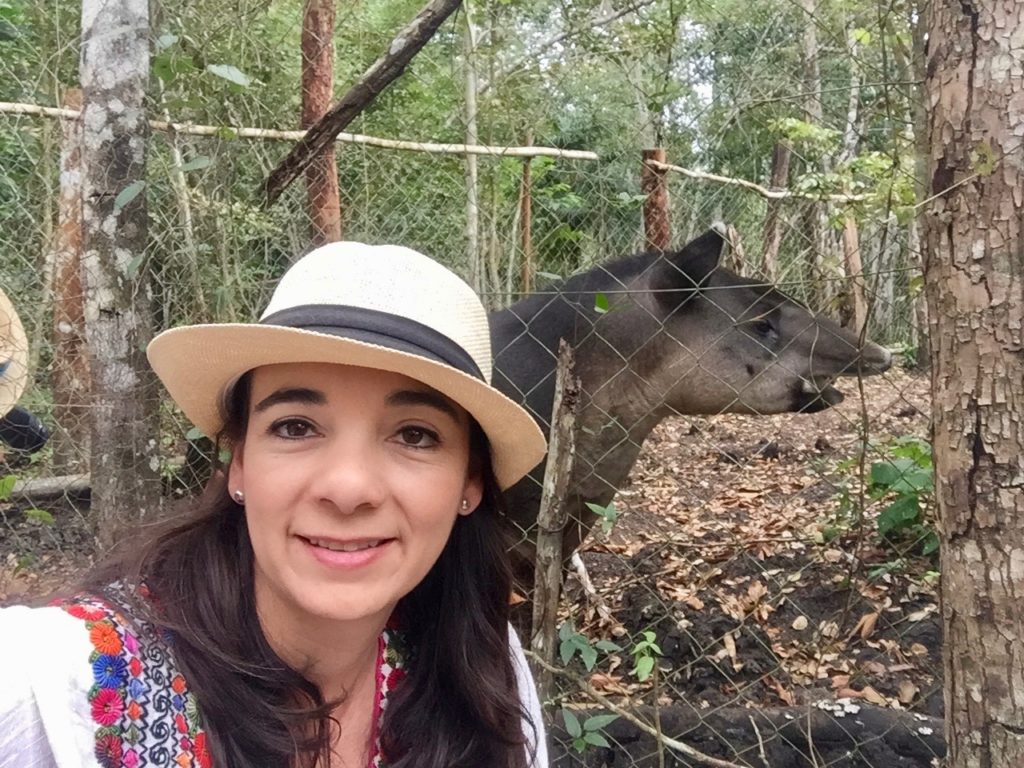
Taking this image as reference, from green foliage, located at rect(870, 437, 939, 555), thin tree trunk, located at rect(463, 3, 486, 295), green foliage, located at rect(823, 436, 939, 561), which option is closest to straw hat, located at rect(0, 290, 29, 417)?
thin tree trunk, located at rect(463, 3, 486, 295)

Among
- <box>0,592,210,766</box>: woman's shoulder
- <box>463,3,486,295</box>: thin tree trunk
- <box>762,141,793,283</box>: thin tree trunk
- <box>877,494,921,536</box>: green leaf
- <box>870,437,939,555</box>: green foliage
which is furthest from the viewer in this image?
<box>463,3,486,295</box>: thin tree trunk

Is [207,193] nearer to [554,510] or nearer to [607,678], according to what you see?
[554,510]

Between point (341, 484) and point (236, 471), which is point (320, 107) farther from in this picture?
point (341, 484)

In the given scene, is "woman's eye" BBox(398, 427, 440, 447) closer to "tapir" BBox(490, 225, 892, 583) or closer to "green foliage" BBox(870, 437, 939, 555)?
"green foliage" BBox(870, 437, 939, 555)

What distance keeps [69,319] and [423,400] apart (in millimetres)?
4090

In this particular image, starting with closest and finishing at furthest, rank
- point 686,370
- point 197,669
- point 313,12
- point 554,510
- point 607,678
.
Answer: point 197,669
point 554,510
point 607,678
point 686,370
point 313,12

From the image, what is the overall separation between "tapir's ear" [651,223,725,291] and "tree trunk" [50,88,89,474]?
298 cm

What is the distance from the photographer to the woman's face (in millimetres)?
1398

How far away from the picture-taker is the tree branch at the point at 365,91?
11.0 feet

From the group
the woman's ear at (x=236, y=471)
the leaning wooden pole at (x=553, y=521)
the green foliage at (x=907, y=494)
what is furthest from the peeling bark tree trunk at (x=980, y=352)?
the green foliage at (x=907, y=494)

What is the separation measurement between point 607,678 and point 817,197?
223 centimetres

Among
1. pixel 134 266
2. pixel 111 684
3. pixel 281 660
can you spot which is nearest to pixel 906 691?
pixel 281 660

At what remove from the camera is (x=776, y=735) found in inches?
121

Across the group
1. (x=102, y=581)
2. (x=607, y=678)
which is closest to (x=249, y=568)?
(x=102, y=581)
